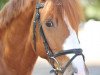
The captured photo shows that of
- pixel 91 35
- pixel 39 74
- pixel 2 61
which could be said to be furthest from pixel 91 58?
pixel 2 61

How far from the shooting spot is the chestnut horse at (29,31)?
11.5 feet

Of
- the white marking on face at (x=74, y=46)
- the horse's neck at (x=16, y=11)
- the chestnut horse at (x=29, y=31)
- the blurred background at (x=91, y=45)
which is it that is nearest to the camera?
the white marking on face at (x=74, y=46)

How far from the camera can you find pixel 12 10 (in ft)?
12.6

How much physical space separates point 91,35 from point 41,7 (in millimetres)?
12052

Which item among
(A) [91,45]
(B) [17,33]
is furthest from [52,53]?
(A) [91,45]

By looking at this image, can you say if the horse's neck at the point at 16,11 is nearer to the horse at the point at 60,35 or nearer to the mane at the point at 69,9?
the horse at the point at 60,35

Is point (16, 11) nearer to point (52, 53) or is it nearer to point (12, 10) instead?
point (12, 10)

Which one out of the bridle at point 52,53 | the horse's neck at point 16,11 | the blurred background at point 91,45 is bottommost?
the blurred background at point 91,45

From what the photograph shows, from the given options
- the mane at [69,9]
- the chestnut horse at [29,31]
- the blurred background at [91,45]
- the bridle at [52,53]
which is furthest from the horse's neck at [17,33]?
the blurred background at [91,45]

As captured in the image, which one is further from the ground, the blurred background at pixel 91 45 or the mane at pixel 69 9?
the mane at pixel 69 9

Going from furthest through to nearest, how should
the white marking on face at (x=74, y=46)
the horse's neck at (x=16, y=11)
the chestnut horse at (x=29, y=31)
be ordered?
the horse's neck at (x=16, y=11), the chestnut horse at (x=29, y=31), the white marking on face at (x=74, y=46)

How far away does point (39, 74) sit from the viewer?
8930mm

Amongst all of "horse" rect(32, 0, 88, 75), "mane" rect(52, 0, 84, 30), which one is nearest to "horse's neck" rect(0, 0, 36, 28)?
"horse" rect(32, 0, 88, 75)

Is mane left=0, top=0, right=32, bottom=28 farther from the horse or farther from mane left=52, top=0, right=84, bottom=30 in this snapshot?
mane left=52, top=0, right=84, bottom=30
